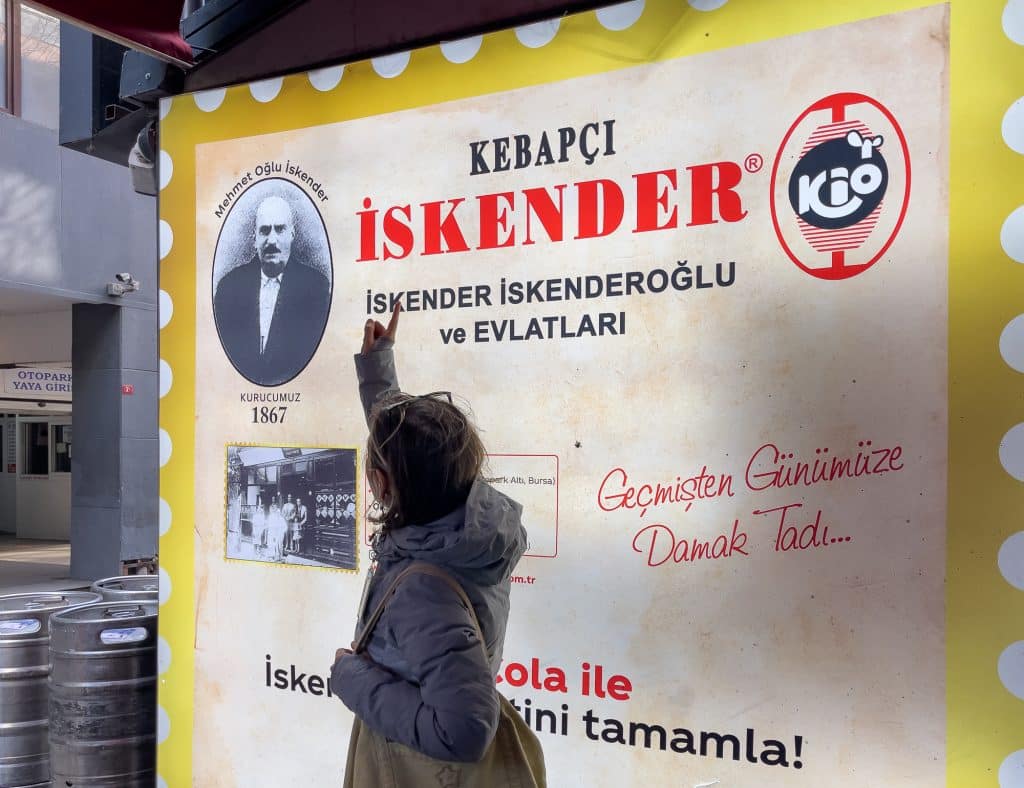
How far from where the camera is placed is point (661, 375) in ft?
8.16

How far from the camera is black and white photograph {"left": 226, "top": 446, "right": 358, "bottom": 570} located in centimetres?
301

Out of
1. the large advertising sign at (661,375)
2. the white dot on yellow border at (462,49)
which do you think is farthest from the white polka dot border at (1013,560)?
the white dot on yellow border at (462,49)

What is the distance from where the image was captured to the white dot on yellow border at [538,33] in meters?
2.65

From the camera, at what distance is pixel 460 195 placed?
281 cm

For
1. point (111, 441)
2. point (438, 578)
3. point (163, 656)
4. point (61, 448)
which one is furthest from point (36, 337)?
point (438, 578)

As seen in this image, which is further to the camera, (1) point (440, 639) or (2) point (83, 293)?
(2) point (83, 293)

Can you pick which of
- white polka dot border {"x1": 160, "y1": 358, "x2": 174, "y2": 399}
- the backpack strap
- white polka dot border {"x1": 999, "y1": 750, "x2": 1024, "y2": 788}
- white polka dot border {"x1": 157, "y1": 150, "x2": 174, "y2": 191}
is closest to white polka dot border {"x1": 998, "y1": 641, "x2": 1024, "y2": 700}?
white polka dot border {"x1": 999, "y1": 750, "x2": 1024, "y2": 788}

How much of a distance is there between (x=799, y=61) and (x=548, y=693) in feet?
6.11

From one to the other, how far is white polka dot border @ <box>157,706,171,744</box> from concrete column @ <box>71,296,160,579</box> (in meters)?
7.37

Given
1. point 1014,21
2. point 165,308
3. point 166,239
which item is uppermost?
point 1014,21

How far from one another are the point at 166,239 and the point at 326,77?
0.91m

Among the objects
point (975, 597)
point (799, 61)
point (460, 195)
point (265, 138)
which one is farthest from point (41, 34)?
point (975, 597)

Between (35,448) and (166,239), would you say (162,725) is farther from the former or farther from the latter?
(35,448)

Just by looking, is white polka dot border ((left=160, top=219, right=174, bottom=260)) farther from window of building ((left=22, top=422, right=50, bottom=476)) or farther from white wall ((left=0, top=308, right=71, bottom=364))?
window of building ((left=22, top=422, right=50, bottom=476))
